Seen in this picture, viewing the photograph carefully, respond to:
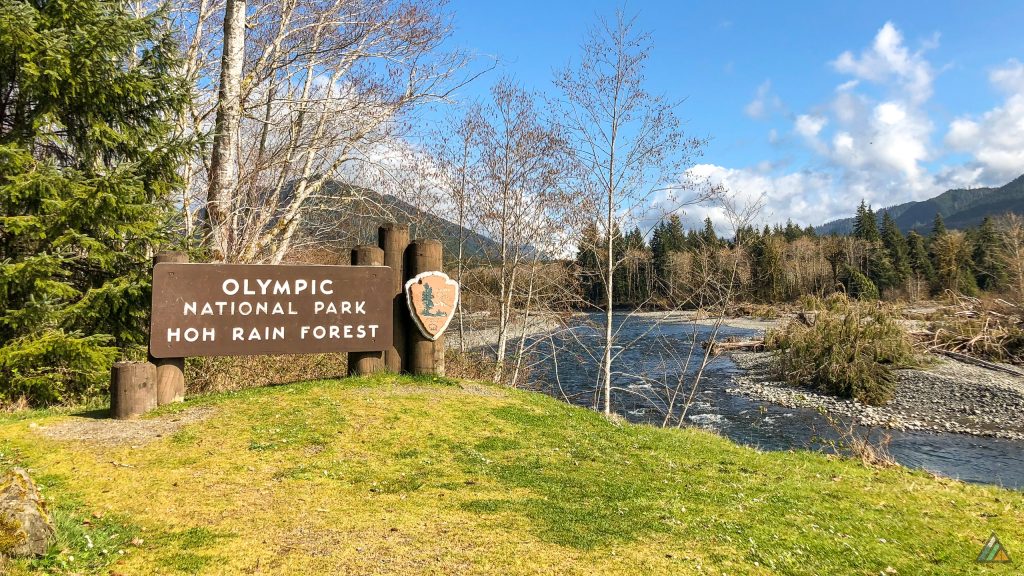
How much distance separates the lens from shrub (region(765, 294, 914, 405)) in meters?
18.8

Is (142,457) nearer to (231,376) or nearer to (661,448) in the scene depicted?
(231,376)

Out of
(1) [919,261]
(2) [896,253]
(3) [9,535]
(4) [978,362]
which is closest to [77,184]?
(3) [9,535]

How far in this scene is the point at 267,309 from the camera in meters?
7.38

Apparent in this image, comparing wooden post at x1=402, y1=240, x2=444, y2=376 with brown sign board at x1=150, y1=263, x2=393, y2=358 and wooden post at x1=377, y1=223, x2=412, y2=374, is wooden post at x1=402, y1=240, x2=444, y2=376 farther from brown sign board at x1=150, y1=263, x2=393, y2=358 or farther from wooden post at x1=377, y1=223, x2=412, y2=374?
brown sign board at x1=150, y1=263, x2=393, y2=358

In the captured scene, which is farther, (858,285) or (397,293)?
(858,285)

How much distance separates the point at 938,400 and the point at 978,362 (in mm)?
6434

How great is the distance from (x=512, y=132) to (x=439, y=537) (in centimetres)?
1235

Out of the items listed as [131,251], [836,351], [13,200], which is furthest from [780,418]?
[13,200]

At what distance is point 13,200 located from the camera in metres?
6.24

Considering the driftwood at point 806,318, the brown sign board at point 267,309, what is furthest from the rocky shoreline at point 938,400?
the brown sign board at point 267,309

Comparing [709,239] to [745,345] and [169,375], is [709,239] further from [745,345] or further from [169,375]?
[169,375]

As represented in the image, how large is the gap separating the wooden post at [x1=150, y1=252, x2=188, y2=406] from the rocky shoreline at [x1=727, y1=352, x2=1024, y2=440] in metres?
15.4

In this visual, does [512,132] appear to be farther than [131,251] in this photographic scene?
Yes

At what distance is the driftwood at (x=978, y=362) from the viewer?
2024 centimetres
